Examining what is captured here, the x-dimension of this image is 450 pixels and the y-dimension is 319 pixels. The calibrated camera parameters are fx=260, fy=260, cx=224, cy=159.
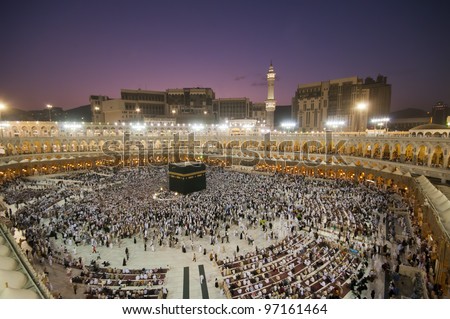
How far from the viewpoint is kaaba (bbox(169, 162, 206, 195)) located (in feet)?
69.4

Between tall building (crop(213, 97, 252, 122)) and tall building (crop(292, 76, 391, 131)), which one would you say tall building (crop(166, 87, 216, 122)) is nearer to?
tall building (crop(213, 97, 252, 122))

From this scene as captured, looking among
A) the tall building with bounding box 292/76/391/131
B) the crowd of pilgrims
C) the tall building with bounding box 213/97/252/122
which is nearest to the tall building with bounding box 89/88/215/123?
the tall building with bounding box 213/97/252/122

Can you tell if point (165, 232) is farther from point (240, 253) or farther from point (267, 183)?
point (267, 183)

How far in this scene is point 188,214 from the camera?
1502 cm

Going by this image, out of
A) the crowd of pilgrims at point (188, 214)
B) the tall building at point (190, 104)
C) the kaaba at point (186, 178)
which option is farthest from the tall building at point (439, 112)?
the tall building at point (190, 104)

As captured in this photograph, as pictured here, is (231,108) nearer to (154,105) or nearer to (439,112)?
(154,105)

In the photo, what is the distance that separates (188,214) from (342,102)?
44.3 m

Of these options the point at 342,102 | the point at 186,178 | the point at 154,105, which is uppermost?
the point at 154,105

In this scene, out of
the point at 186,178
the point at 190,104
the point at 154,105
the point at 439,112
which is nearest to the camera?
the point at 186,178

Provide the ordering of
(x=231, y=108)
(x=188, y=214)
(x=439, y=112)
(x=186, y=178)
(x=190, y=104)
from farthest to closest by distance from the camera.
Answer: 1. (x=231, y=108)
2. (x=190, y=104)
3. (x=439, y=112)
4. (x=186, y=178)
5. (x=188, y=214)

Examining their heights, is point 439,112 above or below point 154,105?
below

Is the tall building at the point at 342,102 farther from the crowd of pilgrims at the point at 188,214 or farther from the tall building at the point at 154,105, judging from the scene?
the crowd of pilgrims at the point at 188,214

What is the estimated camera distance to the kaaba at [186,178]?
69.4 feet

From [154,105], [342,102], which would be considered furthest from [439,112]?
[154,105]
